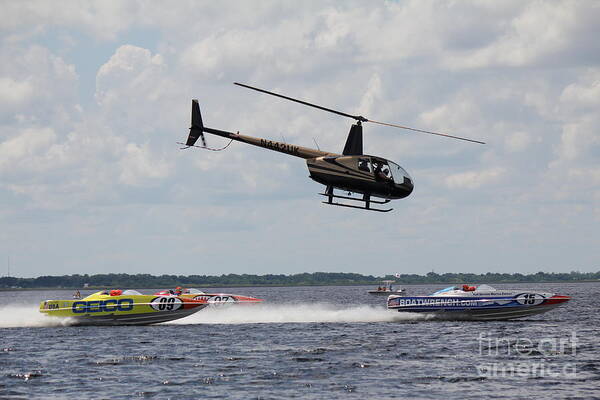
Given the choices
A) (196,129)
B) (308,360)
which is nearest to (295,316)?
(196,129)

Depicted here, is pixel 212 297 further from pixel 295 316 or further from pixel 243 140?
pixel 243 140

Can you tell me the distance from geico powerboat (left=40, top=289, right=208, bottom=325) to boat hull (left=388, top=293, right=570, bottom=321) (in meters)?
12.0

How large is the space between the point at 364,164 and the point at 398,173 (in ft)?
5.65

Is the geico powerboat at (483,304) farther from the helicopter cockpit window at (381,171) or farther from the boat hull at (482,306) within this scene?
the helicopter cockpit window at (381,171)

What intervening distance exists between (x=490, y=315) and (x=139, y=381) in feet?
76.6

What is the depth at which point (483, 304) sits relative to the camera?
40906mm

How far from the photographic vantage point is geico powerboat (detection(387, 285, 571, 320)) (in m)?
40.5

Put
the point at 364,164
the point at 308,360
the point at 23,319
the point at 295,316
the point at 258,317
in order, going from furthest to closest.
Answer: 1. the point at 295,316
2. the point at 258,317
3. the point at 23,319
4. the point at 364,164
5. the point at 308,360

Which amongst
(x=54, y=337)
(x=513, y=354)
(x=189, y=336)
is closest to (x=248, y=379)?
(x=513, y=354)

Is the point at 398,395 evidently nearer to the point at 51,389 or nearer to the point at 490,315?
the point at 51,389

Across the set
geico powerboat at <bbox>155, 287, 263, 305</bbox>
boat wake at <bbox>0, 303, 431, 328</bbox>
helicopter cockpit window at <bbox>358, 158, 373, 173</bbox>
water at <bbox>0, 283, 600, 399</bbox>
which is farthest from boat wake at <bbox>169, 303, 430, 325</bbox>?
helicopter cockpit window at <bbox>358, 158, 373, 173</bbox>

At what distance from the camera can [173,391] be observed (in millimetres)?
22266

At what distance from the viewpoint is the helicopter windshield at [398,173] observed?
3534cm

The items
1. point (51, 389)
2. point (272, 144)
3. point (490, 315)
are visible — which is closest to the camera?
point (51, 389)
